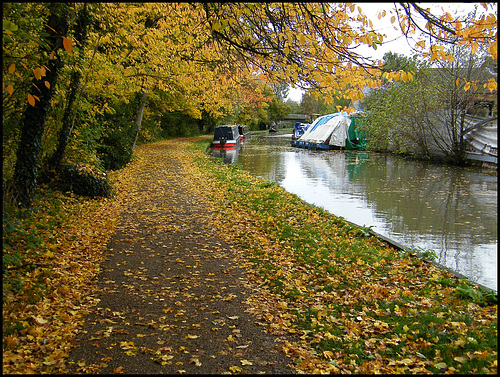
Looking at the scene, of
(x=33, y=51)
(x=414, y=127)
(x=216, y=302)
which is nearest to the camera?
(x=216, y=302)

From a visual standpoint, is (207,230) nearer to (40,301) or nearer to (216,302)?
(216,302)

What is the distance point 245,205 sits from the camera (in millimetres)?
10227

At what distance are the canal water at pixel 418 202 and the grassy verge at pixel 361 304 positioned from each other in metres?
1.27

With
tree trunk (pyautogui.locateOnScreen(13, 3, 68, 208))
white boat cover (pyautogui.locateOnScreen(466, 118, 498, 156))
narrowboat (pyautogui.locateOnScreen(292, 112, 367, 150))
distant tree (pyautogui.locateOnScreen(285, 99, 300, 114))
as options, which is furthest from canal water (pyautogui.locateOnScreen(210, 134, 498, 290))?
distant tree (pyautogui.locateOnScreen(285, 99, 300, 114))

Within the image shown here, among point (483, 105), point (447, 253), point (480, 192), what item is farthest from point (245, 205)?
point (483, 105)

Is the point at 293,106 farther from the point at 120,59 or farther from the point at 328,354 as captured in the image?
the point at 328,354

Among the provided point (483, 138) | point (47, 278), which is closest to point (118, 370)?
point (47, 278)

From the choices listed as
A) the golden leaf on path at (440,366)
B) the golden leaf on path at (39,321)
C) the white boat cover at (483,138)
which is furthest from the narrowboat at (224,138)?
the golden leaf on path at (440,366)

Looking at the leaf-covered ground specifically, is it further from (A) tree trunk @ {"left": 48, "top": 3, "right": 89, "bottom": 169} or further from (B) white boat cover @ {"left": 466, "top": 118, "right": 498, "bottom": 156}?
(B) white boat cover @ {"left": 466, "top": 118, "right": 498, "bottom": 156}

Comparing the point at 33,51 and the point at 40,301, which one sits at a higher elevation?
the point at 33,51

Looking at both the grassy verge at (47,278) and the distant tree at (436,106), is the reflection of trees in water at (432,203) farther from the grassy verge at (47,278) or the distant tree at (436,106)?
the grassy verge at (47,278)

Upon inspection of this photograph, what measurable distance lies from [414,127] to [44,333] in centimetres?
2451

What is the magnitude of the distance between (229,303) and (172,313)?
0.71 meters

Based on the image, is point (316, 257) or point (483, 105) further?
point (483, 105)
